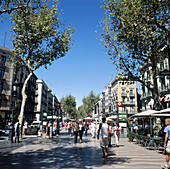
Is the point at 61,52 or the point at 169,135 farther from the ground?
the point at 61,52

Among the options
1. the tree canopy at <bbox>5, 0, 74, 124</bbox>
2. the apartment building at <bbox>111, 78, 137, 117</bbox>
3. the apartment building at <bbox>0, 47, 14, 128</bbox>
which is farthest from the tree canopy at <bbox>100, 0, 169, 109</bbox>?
the apartment building at <bbox>111, 78, 137, 117</bbox>

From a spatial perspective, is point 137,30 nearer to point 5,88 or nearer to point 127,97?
point 5,88

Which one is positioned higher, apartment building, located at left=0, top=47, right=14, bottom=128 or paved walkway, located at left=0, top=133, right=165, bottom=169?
apartment building, located at left=0, top=47, right=14, bottom=128

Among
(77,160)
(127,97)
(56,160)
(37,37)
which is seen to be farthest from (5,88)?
(127,97)

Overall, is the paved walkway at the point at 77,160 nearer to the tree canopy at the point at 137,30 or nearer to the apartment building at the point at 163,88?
the tree canopy at the point at 137,30

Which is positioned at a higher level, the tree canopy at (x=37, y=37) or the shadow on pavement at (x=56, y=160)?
the tree canopy at (x=37, y=37)

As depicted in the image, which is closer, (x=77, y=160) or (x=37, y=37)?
(x=77, y=160)

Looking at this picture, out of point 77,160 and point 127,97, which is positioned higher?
point 127,97

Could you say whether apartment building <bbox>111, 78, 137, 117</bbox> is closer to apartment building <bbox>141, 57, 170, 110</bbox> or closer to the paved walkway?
apartment building <bbox>141, 57, 170, 110</bbox>

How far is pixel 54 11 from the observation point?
1953cm

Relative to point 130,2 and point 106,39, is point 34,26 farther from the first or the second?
point 130,2

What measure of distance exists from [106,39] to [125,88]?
1722 inches

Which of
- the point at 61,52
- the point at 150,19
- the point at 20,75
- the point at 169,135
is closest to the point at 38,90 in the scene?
the point at 20,75

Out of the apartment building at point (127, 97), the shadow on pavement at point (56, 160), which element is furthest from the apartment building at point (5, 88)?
the apartment building at point (127, 97)
